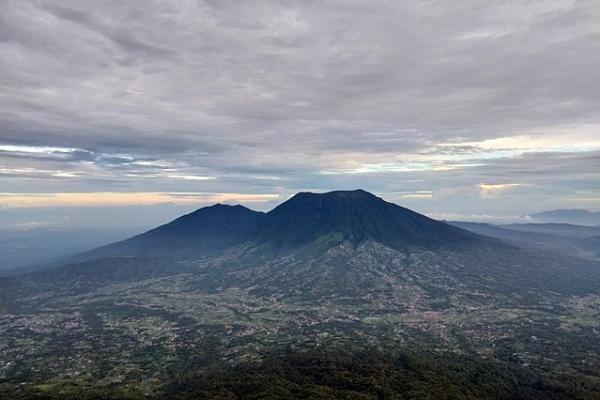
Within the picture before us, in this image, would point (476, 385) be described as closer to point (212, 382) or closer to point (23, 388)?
point (212, 382)

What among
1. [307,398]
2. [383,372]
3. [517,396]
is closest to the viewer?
[307,398]

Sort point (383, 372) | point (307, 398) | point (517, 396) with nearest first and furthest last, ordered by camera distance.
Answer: point (307, 398) < point (517, 396) < point (383, 372)

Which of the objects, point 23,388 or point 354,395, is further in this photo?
point 23,388

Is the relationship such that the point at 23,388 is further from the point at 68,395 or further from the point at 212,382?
the point at 212,382

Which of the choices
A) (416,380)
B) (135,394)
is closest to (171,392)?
(135,394)

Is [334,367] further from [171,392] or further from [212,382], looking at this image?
[171,392]

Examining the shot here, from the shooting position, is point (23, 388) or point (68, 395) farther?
point (23, 388)

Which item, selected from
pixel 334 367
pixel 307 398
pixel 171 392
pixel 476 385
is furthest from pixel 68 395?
pixel 476 385
